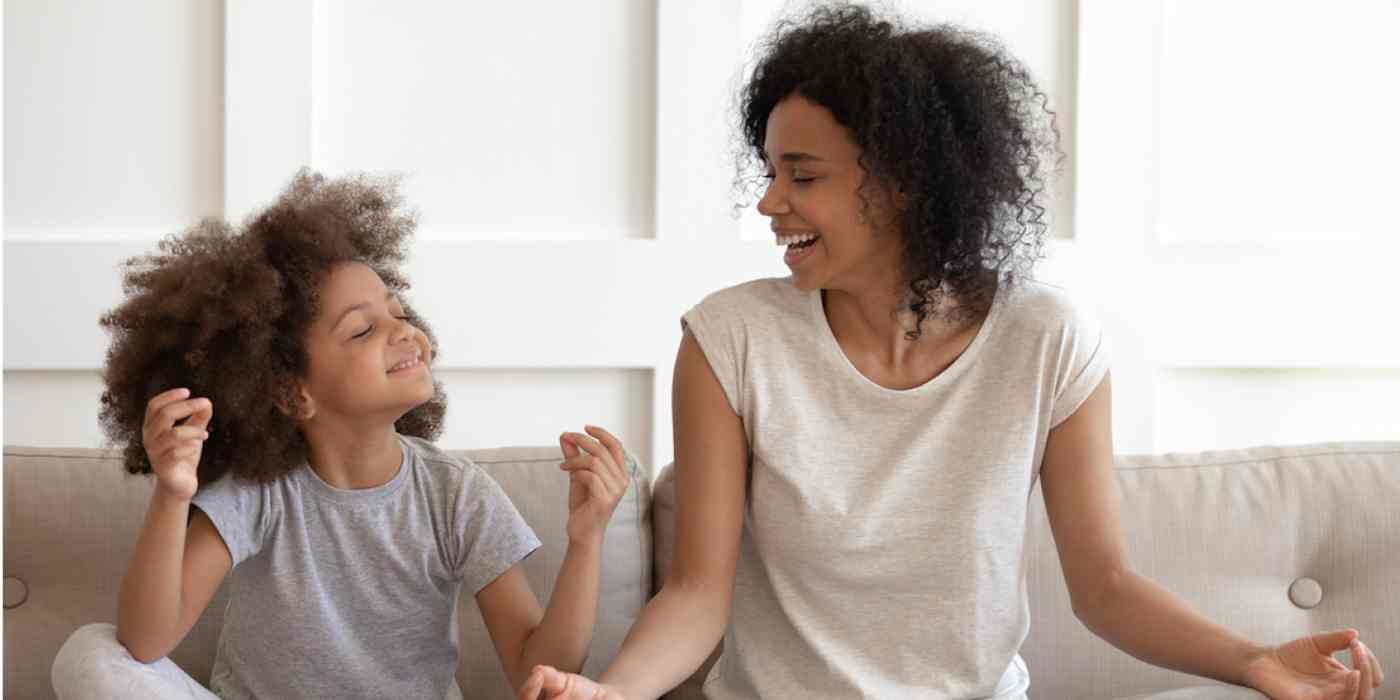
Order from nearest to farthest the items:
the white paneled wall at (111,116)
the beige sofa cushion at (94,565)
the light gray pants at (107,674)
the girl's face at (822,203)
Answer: the light gray pants at (107,674)
the girl's face at (822,203)
the beige sofa cushion at (94,565)
the white paneled wall at (111,116)

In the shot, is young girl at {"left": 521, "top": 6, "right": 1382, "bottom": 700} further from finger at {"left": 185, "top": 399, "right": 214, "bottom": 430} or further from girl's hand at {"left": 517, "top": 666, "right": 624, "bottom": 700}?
finger at {"left": 185, "top": 399, "right": 214, "bottom": 430}

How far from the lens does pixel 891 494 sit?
1.40 meters

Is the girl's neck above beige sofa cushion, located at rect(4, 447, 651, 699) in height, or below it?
above

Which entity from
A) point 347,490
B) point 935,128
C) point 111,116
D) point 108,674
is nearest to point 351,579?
point 347,490

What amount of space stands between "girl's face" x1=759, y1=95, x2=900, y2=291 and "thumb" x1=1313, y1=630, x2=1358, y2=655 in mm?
535

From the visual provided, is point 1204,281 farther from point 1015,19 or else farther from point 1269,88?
point 1015,19

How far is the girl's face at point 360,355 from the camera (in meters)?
1.48

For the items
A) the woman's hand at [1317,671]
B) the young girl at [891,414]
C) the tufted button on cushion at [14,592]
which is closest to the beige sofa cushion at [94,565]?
the tufted button on cushion at [14,592]

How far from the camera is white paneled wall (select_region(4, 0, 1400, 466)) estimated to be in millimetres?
2047

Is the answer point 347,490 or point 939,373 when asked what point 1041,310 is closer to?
point 939,373

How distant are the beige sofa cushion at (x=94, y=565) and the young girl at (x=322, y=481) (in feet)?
0.38

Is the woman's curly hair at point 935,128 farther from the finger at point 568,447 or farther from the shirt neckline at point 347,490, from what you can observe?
the shirt neckline at point 347,490

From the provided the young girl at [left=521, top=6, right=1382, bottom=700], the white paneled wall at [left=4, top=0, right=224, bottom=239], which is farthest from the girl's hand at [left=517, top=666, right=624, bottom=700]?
the white paneled wall at [left=4, top=0, right=224, bottom=239]

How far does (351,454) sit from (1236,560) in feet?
3.54
